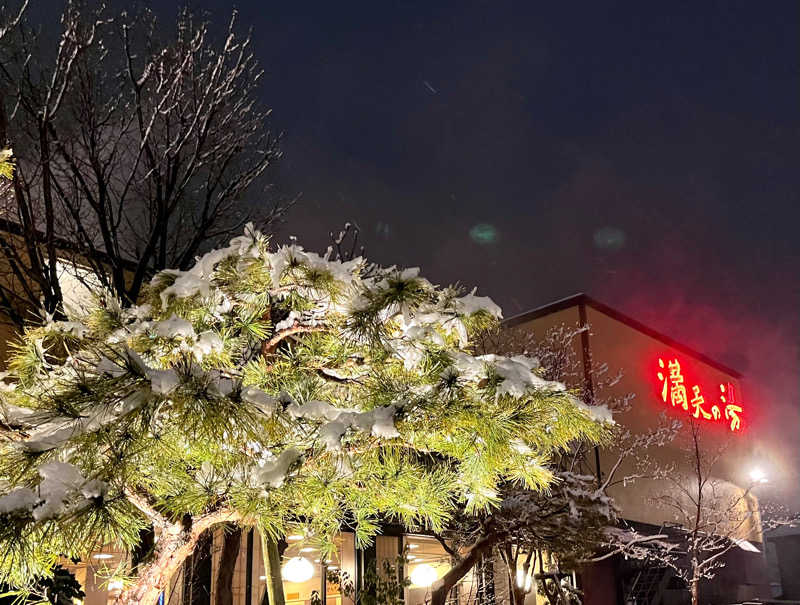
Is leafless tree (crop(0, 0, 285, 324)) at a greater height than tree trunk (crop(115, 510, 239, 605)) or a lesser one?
greater

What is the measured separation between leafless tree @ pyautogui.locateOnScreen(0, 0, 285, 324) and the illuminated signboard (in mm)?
13189

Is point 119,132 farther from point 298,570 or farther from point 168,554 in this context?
point 168,554

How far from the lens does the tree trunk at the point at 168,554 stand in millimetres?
2902

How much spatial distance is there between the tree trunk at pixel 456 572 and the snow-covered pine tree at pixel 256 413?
4.00 meters

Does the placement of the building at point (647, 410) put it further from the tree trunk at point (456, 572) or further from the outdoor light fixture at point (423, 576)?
the tree trunk at point (456, 572)

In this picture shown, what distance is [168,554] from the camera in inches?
114

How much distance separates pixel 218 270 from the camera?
9.79 ft

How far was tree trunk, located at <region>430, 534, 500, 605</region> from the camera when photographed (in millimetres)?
7180

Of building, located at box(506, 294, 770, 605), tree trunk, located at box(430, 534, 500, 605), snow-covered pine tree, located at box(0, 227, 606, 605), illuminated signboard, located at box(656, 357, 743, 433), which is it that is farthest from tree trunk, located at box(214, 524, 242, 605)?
illuminated signboard, located at box(656, 357, 743, 433)

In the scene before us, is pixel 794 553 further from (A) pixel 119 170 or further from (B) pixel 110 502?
(B) pixel 110 502

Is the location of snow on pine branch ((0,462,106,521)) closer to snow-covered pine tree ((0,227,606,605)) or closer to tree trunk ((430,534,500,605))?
snow-covered pine tree ((0,227,606,605))

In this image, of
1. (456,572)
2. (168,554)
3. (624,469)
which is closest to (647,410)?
(624,469)

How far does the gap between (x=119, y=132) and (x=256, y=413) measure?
5.38 metres

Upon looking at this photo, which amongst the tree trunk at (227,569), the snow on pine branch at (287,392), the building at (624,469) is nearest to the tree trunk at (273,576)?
the snow on pine branch at (287,392)
